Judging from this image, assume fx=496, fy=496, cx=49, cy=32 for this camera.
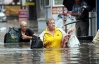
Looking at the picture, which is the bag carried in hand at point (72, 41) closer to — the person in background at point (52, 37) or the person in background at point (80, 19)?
the person in background at point (52, 37)

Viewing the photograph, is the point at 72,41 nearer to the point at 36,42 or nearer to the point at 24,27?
the point at 36,42

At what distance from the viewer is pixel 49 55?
12461 millimetres

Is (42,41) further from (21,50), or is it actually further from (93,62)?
(93,62)

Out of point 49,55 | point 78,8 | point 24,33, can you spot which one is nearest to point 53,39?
point 49,55

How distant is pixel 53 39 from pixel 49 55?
1364 millimetres

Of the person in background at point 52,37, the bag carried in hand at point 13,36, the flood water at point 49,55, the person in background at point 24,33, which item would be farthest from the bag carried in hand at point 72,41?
the bag carried in hand at point 13,36

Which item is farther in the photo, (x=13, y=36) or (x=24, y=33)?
(x=24, y=33)

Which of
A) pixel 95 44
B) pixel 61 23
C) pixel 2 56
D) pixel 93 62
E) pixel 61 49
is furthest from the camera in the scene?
pixel 61 23

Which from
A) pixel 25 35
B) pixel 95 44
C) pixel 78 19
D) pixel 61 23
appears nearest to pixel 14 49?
pixel 25 35

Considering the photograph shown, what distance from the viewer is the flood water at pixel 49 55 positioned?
11180mm

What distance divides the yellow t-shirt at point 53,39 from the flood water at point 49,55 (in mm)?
179

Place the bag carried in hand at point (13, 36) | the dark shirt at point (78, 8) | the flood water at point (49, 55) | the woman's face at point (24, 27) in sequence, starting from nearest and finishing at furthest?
the flood water at point (49, 55) → the woman's face at point (24, 27) → the bag carried in hand at point (13, 36) → the dark shirt at point (78, 8)

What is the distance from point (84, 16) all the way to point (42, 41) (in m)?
5.34

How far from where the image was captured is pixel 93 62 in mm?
10859
